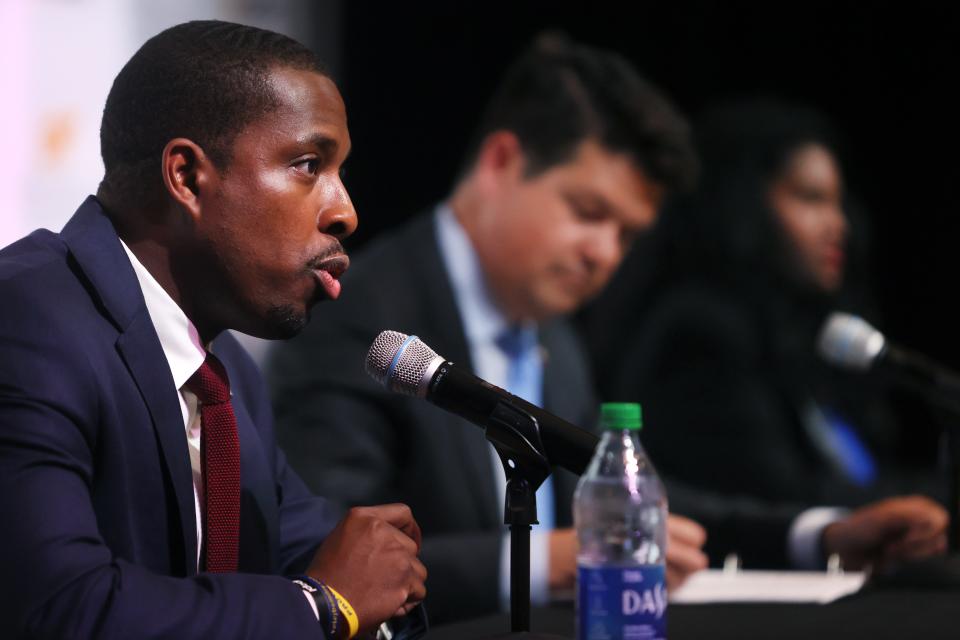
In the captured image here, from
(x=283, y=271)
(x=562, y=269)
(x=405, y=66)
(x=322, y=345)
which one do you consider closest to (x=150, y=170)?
(x=283, y=271)

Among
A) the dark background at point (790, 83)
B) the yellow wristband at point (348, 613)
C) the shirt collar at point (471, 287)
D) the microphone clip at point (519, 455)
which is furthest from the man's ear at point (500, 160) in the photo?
the yellow wristband at point (348, 613)

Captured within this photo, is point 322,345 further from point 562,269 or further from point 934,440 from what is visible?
point 934,440

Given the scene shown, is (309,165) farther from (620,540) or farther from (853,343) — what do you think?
(853,343)

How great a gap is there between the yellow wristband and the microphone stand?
17 centimetres

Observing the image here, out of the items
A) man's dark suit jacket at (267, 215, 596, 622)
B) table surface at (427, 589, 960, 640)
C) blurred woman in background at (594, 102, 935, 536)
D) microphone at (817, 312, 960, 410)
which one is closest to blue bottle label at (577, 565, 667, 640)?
table surface at (427, 589, 960, 640)

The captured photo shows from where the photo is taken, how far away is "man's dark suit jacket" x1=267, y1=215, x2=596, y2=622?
2.08 m

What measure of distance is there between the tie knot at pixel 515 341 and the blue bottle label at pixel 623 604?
135 cm

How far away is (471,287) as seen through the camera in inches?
94.9

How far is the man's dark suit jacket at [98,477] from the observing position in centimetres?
100

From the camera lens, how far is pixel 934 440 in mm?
4523

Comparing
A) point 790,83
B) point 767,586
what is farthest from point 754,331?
point 767,586

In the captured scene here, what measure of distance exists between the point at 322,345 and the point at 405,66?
1.56 m

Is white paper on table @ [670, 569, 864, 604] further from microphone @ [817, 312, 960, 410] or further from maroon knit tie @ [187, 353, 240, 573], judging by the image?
maroon knit tie @ [187, 353, 240, 573]

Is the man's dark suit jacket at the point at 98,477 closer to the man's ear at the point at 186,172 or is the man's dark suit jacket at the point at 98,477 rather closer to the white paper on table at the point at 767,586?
the man's ear at the point at 186,172
